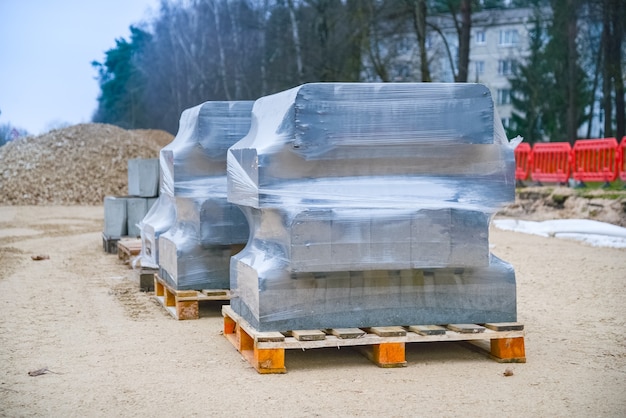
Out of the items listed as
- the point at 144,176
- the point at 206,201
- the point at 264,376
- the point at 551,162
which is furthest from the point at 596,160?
the point at 264,376

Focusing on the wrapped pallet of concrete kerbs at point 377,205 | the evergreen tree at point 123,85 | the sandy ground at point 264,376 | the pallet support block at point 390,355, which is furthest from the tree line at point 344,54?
the pallet support block at point 390,355

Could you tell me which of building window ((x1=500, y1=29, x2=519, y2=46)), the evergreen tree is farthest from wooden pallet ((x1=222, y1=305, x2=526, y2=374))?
building window ((x1=500, y1=29, x2=519, y2=46))

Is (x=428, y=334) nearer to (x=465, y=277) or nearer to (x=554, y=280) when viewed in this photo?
(x=465, y=277)

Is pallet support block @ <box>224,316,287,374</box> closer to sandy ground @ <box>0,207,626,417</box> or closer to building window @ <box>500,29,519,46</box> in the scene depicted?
sandy ground @ <box>0,207,626,417</box>

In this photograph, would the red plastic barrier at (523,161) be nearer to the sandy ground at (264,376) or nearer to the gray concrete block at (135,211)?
the gray concrete block at (135,211)

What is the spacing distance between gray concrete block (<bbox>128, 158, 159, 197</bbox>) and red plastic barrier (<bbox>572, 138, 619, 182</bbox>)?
9.09 m

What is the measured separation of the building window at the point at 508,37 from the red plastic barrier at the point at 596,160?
46.6m

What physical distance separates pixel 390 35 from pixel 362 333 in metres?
21.7

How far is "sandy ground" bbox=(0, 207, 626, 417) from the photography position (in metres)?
4.68

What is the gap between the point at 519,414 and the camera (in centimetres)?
450

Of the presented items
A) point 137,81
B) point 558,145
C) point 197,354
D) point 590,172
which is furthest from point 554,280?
point 137,81

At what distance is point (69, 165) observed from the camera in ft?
86.5

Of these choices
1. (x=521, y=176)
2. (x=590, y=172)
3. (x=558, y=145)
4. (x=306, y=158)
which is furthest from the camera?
(x=521, y=176)

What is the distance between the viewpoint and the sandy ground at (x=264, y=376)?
468 centimetres
